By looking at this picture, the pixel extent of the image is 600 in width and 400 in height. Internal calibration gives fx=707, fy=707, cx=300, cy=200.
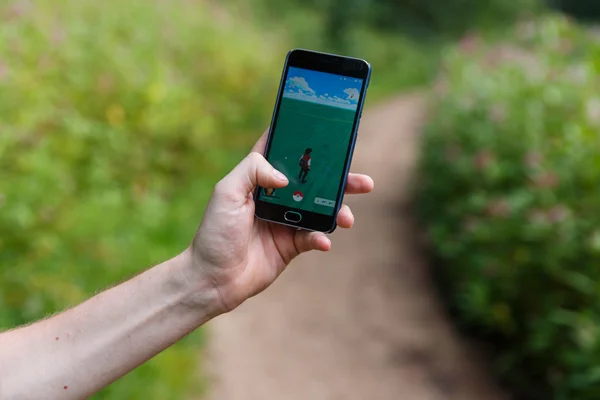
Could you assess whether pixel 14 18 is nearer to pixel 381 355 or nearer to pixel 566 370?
pixel 381 355

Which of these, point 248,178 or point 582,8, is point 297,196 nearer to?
point 248,178

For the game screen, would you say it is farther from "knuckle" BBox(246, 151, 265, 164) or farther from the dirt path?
the dirt path

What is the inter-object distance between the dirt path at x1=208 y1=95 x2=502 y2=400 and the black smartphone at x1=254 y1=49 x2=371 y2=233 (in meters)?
2.33

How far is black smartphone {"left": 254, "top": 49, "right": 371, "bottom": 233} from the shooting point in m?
1.79

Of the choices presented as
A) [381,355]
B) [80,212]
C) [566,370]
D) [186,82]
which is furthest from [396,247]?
[80,212]

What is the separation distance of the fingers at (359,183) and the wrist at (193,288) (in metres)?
0.43

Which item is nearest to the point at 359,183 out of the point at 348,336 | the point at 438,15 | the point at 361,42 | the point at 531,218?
the point at 531,218

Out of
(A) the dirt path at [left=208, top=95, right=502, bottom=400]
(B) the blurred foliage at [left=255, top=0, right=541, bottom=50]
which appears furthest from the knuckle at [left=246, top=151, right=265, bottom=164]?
(B) the blurred foliage at [left=255, top=0, right=541, bottom=50]

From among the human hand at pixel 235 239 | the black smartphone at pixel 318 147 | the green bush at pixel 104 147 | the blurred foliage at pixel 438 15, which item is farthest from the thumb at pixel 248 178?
the blurred foliage at pixel 438 15

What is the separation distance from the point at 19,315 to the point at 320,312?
2647 mm

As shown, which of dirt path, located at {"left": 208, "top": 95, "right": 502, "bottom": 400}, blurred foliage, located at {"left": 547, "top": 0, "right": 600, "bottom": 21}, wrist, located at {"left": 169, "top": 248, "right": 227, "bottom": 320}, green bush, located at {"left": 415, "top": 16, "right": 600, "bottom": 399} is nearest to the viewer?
wrist, located at {"left": 169, "top": 248, "right": 227, "bottom": 320}

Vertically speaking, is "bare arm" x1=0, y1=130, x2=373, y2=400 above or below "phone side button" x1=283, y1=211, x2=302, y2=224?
below

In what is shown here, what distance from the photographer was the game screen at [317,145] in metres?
1.79

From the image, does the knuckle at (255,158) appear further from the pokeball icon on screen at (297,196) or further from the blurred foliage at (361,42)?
the blurred foliage at (361,42)
